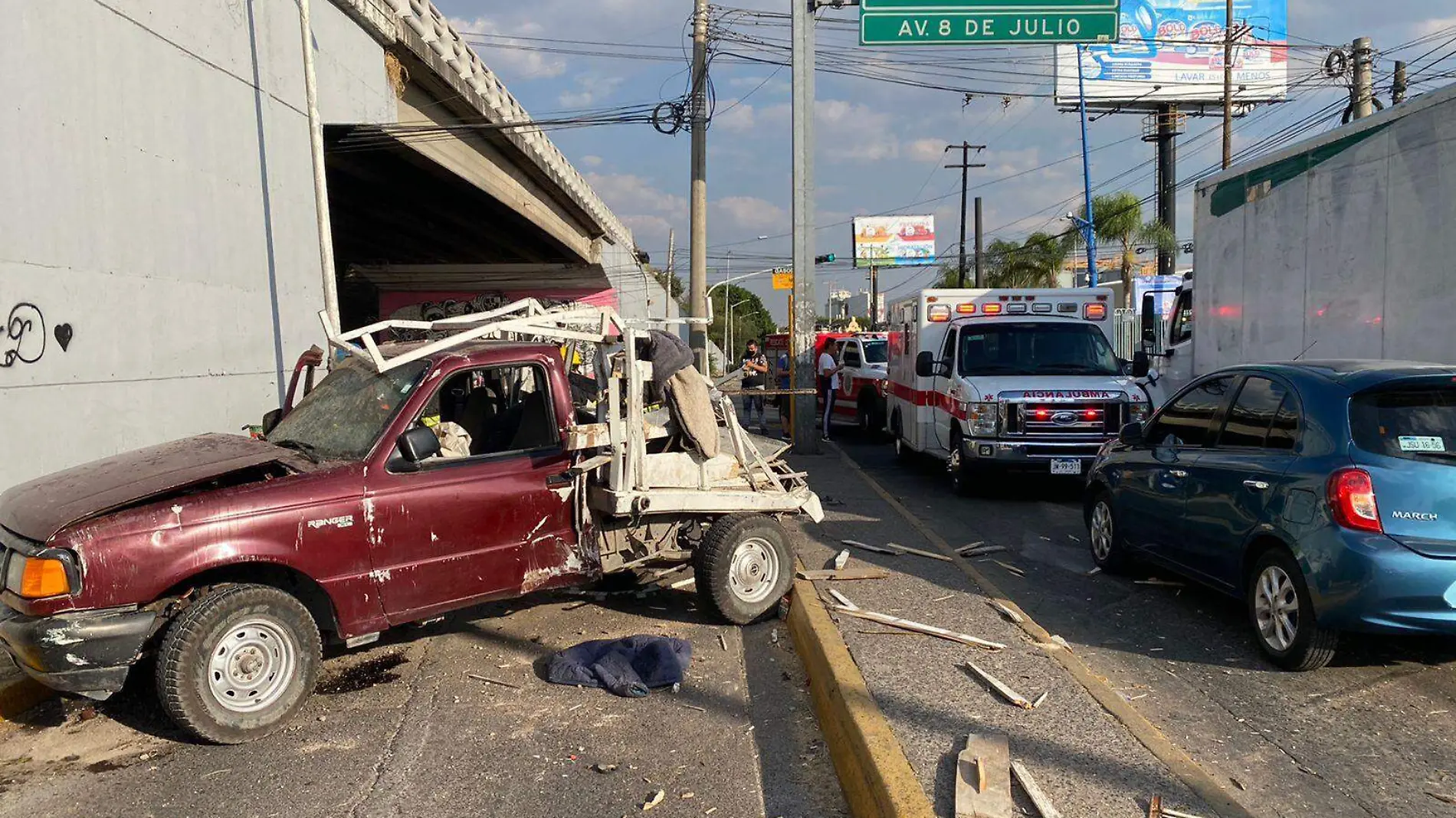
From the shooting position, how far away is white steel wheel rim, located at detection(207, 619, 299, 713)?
4.61 meters

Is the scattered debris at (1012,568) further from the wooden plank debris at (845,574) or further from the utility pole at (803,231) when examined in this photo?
the utility pole at (803,231)

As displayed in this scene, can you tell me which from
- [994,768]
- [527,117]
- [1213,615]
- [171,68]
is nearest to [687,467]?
[994,768]

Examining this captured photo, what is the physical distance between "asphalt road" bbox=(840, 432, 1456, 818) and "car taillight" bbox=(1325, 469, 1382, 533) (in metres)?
0.90

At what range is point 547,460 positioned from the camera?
5852 millimetres

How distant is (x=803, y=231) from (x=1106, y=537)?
1014 centimetres

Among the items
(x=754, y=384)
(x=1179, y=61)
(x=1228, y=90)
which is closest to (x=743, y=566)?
(x=754, y=384)

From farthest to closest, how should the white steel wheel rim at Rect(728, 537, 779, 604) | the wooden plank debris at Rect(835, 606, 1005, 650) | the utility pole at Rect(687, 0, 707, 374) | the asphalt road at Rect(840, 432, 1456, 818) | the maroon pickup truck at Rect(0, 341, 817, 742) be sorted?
the utility pole at Rect(687, 0, 707, 374) < the white steel wheel rim at Rect(728, 537, 779, 604) < the wooden plank debris at Rect(835, 606, 1005, 650) < the maroon pickup truck at Rect(0, 341, 817, 742) < the asphalt road at Rect(840, 432, 1456, 818)

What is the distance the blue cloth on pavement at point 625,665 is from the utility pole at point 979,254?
4323 cm

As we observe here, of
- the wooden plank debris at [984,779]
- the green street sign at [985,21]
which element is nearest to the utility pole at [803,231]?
the green street sign at [985,21]

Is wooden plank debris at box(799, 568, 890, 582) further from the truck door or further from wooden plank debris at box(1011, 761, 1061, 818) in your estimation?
wooden plank debris at box(1011, 761, 1061, 818)

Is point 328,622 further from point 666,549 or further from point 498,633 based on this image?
point 666,549

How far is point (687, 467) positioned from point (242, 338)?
7.80m

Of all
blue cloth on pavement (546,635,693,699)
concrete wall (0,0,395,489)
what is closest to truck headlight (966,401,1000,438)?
blue cloth on pavement (546,635,693,699)

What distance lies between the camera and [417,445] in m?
5.12
